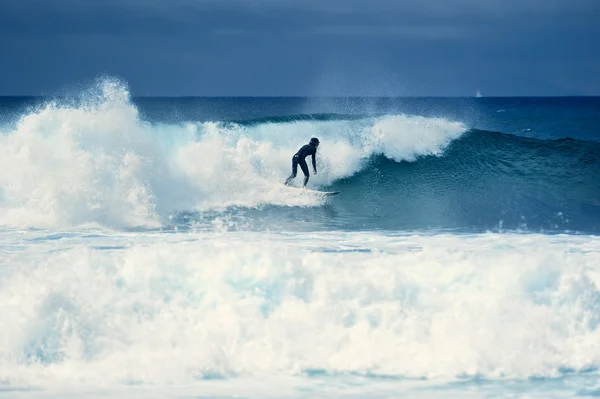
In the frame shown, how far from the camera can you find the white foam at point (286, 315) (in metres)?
5.49

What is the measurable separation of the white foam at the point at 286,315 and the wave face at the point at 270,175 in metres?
4.24

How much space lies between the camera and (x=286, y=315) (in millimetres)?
6078

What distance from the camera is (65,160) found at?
12.3 m

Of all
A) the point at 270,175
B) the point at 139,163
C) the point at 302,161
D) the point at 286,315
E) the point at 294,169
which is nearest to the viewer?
the point at 286,315

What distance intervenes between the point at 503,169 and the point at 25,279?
44.5 ft

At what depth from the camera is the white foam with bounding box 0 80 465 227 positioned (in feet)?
37.6

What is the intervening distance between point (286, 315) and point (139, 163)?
779 cm

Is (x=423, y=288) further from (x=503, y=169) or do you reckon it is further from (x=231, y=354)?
(x=503, y=169)

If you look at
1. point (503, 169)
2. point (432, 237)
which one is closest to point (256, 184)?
point (432, 237)

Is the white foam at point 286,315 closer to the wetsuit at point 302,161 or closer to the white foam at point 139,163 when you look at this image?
the white foam at point 139,163

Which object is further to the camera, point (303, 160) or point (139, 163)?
point (303, 160)

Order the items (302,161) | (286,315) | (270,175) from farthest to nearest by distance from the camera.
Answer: (270,175)
(302,161)
(286,315)

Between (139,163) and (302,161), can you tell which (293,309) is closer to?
(139,163)

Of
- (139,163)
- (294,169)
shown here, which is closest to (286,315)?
(139,163)
